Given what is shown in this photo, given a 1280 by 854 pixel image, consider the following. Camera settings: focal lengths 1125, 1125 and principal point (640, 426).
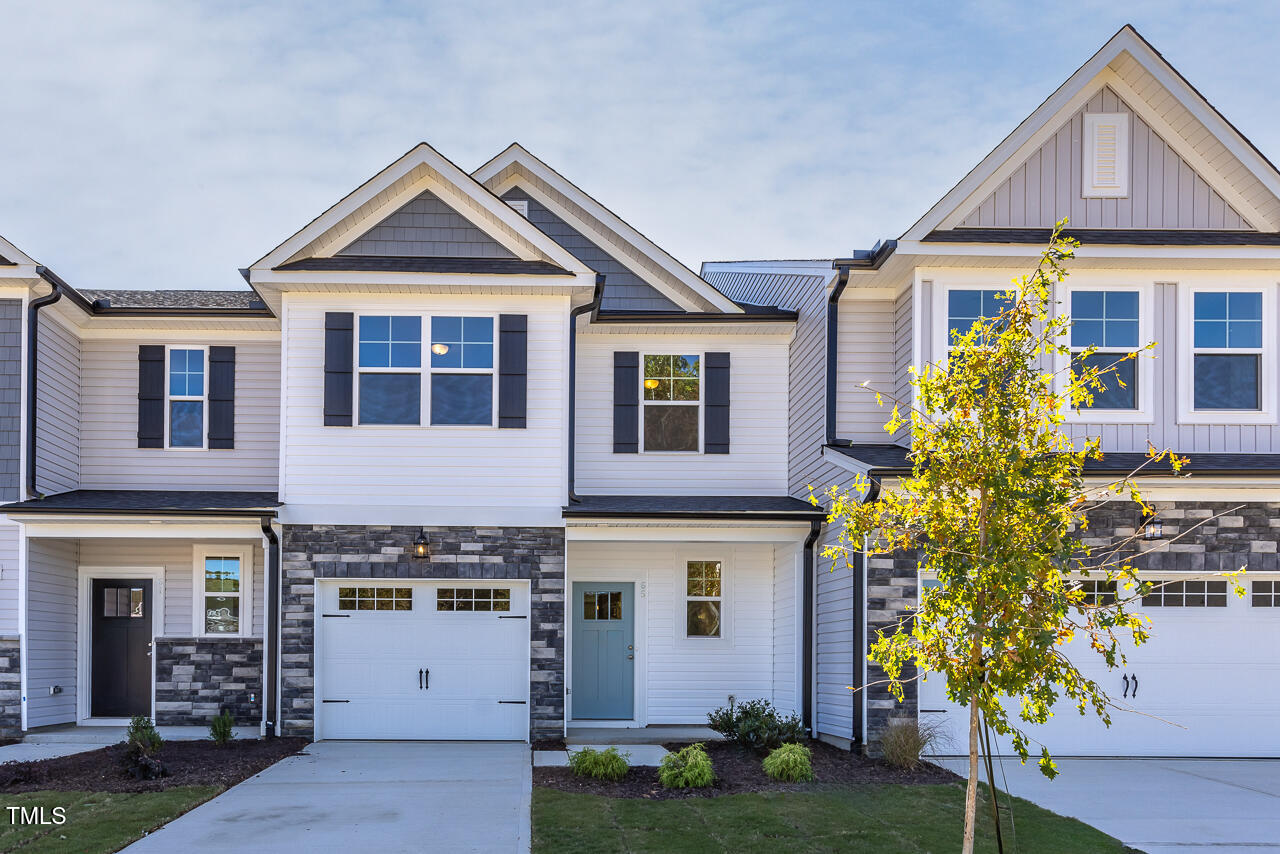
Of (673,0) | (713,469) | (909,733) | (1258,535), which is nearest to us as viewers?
(909,733)

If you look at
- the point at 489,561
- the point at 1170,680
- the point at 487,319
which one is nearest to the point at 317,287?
the point at 487,319

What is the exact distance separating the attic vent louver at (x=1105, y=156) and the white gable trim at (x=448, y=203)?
5.78 metres

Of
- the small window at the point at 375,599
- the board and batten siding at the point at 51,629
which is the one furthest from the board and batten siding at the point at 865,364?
the board and batten siding at the point at 51,629

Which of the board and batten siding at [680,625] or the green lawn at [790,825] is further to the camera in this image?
the board and batten siding at [680,625]

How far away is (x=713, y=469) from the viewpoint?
14852mm

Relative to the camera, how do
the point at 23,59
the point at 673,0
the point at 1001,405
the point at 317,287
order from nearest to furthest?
the point at 1001,405 < the point at 317,287 < the point at 673,0 < the point at 23,59

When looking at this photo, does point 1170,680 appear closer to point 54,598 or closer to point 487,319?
point 487,319

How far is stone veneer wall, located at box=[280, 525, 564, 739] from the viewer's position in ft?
42.1

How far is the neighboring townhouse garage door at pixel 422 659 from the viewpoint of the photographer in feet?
42.7

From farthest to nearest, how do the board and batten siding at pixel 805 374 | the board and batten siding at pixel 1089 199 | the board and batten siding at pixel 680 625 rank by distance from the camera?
the board and batten siding at pixel 680 625 → the board and batten siding at pixel 805 374 → the board and batten siding at pixel 1089 199

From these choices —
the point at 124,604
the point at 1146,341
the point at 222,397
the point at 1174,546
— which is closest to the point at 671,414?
the point at 1146,341

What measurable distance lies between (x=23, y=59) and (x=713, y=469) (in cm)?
1425

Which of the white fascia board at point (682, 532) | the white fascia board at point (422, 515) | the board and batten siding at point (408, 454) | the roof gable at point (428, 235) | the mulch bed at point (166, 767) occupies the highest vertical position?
the roof gable at point (428, 235)

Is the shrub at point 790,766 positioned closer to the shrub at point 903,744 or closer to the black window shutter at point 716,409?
the shrub at point 903,744
